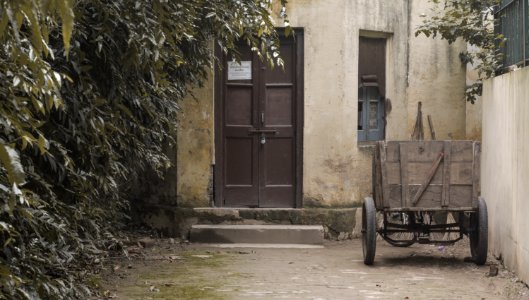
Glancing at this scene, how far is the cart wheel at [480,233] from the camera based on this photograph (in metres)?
9.65

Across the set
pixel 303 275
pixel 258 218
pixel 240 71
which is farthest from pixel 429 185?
pixel 240 71

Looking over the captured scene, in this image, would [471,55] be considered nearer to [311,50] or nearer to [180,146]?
[311,50]

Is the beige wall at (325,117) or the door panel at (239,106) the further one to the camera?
the door panel at (239,106)

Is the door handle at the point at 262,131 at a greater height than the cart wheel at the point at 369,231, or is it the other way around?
the door handle at the point at 262,131

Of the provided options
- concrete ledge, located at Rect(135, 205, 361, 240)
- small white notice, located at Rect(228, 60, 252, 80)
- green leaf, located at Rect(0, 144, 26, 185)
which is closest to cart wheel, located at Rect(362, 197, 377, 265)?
concrete ledge, located at Rect(135, 205, 361, 240)

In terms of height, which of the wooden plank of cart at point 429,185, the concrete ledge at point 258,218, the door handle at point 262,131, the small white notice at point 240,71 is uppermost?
the small white notice at point 240,71

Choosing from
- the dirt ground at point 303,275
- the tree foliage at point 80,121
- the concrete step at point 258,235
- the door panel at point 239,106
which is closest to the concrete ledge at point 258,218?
the concrete step at point 258,235

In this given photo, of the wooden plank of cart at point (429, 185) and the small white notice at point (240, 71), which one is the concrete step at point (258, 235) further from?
the small white notice at point (240, 71)

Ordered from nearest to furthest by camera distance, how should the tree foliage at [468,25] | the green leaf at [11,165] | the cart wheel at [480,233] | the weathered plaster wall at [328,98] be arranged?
the green leaf at [11,165]
the cart wheel at [480,233]
the tree foliage at [468,25]
the weathered plaster wall at [328,98]

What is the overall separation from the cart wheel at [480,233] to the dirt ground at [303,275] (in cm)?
15

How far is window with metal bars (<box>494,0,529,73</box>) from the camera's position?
9.53 m

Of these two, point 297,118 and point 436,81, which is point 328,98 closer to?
point 297,118

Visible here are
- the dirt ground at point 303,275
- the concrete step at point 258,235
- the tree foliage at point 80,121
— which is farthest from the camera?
the concrete step at point 258,235

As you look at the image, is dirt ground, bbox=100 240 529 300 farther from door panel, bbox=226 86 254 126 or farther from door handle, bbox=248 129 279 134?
door panel, bbox=226 86 254 126
